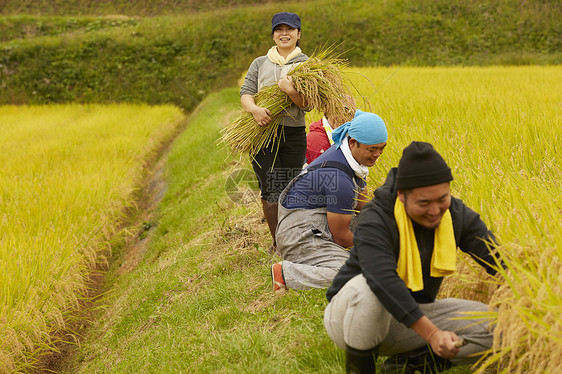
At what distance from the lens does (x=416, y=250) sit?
5.16 ft

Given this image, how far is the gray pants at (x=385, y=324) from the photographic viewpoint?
153 centimetres

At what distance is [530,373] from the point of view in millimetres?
1341

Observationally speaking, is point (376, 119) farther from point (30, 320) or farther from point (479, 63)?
point (479, 63)

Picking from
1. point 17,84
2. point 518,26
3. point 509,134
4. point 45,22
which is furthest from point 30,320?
point 45,22

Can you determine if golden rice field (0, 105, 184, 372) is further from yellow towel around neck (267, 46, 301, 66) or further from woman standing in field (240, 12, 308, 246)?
yellow towel around neck (267, 46, 301, 66)

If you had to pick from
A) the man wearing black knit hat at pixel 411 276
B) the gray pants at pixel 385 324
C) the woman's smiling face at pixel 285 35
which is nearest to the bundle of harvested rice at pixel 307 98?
the woman's smiling face at pixel 285 35

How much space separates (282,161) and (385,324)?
1741 mm

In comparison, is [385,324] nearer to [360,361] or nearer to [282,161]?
[360,361]

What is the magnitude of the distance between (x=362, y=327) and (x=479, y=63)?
14880 mm

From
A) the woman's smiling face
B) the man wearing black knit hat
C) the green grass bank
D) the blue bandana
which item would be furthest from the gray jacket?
the green grass bank

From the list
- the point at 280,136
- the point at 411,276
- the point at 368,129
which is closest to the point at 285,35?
the point at 280,136

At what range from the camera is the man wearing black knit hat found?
1.48m

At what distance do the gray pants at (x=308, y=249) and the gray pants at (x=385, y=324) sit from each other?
82cm

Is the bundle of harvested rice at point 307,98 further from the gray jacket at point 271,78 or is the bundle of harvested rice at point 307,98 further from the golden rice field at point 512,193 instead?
the golden rice field at point 512,193
